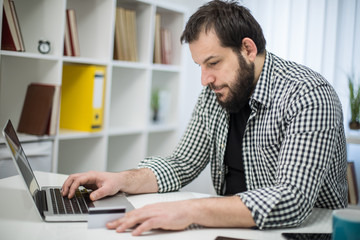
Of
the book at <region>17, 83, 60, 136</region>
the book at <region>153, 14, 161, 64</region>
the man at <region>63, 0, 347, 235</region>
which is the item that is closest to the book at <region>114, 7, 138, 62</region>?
the book at <region>153, 14, 161, 64</region>

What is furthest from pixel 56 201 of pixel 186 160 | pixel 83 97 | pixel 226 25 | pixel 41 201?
pixel 83 97

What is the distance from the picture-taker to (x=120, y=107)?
10.5ft

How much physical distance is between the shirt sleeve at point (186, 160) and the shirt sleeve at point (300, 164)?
0.42m

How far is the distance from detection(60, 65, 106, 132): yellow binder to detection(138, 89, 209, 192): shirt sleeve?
39.6 inches

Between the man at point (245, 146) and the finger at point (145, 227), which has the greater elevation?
the man at point (245, 146)

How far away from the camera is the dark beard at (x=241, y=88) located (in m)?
1.51

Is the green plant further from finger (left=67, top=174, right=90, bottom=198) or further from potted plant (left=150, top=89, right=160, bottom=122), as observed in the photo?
finger (left=67, top=174, right=90, bottom=198)

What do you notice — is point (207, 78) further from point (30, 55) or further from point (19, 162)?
point (30, 55)

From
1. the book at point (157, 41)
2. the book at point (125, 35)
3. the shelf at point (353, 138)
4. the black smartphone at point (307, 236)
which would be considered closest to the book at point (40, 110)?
the book at point (125, 35)

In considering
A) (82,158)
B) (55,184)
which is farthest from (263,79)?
(82,158)

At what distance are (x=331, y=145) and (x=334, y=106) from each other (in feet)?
0.45

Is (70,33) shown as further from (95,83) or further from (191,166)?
(191,166)

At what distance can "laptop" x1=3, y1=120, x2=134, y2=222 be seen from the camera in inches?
44.1

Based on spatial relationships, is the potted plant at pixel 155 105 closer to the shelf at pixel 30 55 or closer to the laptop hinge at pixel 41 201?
the shelf at pixel 30 55
